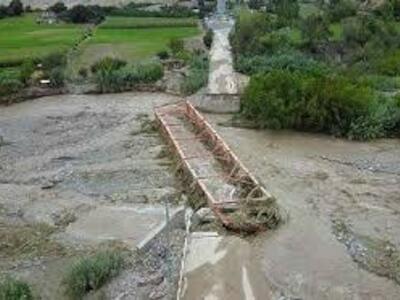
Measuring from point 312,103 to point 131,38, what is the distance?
24880 millimetres

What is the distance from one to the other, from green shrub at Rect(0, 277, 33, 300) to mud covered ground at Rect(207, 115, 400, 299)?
14.1 feet

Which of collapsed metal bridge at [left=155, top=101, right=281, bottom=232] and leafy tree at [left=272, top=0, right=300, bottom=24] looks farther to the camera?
leafy tree at [left=272, top=0, right=300, bottom=24]

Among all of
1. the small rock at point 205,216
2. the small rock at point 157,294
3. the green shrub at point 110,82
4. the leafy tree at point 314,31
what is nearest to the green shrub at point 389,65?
the leafy tree at point 314,31

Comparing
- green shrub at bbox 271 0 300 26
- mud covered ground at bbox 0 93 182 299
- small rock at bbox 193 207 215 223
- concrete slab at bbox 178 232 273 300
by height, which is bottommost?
mud covered ground at bbox 0 93 182 299

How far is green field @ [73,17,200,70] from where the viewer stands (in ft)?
143

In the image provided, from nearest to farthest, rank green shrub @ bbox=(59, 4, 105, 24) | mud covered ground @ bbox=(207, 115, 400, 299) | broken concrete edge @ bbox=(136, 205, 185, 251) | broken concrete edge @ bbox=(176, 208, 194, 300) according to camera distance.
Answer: broken concrete edge @ bbox=(176, 208, 194, 300) < mud covered ground @ bbox=(207, 115, 400, 299) < broken concrete edge @ bbox=(136, 205, 185, 251) < green shrub @ bbox=(59, 4, 105, 24)

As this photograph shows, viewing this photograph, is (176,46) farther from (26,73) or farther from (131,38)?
(26,73)

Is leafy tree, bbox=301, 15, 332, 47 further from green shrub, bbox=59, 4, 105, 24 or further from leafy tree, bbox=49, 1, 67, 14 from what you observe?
leafy tree, bbox=49, 1, 67, 14

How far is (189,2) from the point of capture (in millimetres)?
69812

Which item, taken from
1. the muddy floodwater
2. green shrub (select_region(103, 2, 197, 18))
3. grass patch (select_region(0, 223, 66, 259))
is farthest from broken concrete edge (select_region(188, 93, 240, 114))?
green shrub (select_region(103, 2, 197, 18))

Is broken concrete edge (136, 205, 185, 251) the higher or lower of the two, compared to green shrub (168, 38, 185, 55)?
lower

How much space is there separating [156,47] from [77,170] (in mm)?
21337

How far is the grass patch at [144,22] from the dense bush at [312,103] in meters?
27.9

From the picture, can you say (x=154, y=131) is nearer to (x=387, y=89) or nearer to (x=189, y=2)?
(x=387, y=89)
